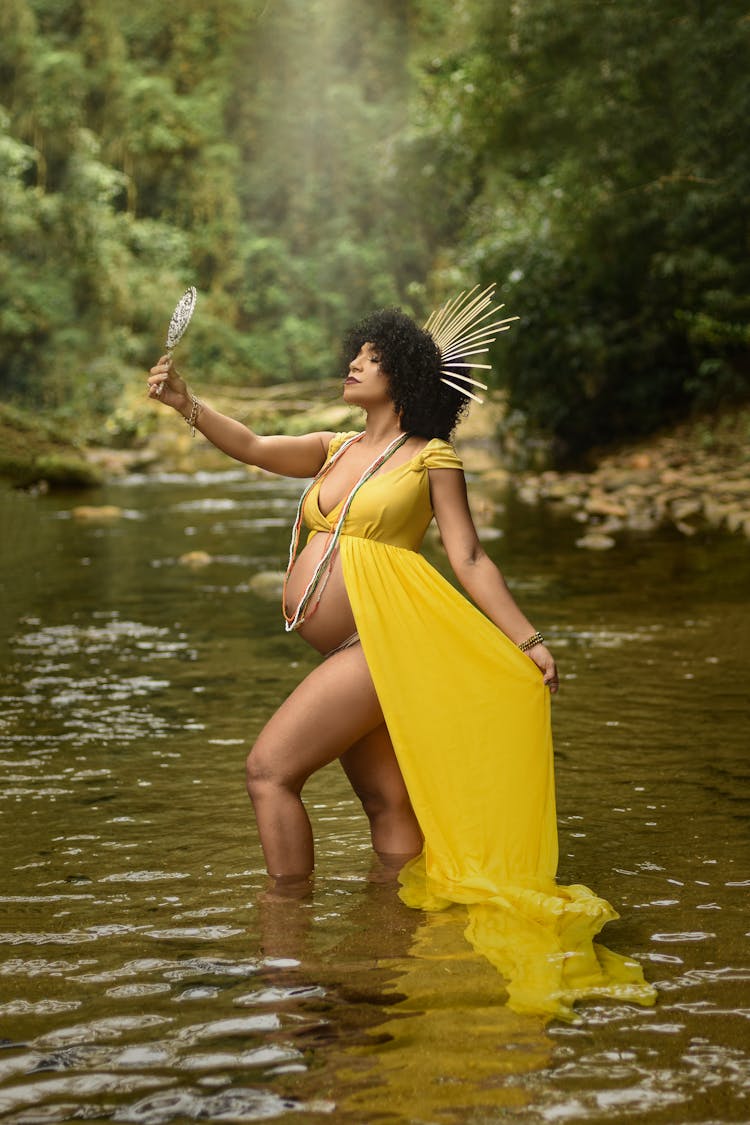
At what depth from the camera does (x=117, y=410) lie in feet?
107

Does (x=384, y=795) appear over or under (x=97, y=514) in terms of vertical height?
under

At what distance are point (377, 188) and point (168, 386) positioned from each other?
47071 millimetres

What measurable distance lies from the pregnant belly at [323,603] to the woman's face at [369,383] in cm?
42

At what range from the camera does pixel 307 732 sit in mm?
3984

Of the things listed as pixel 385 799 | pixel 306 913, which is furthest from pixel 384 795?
pixel 306 913

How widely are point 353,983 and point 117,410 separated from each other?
98.1ft

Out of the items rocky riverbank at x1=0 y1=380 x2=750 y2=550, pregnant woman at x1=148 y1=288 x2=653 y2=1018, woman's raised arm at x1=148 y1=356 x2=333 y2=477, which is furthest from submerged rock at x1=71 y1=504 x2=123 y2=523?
pregnant woman at x1=148 y1=288 x2=653 y2=1018

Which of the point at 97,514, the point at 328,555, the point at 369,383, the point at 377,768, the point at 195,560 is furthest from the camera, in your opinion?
the point at 97,514

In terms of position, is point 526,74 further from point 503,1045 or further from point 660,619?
point 503,1045

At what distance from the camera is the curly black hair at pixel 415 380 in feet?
13.5

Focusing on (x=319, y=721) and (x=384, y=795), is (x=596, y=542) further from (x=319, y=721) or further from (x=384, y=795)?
(x=319, y=721)

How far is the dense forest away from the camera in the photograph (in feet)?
61.9

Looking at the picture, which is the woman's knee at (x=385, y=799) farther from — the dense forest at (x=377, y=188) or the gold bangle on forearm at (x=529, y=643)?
the dense forest at (x=377, y=188)

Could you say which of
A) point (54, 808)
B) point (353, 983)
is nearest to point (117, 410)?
point (54, 808)
